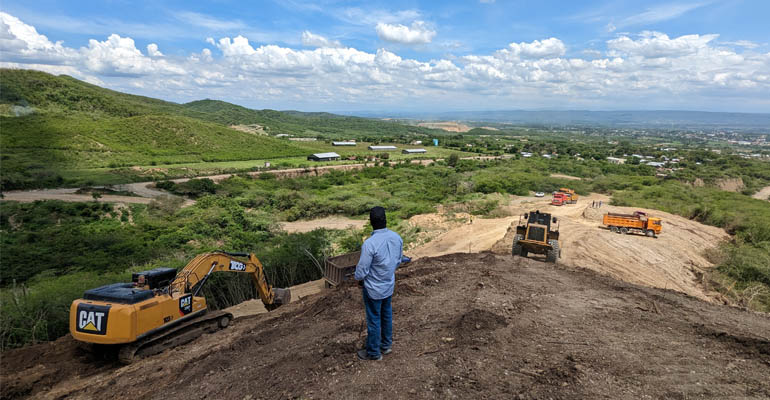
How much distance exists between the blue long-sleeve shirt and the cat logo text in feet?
17.5

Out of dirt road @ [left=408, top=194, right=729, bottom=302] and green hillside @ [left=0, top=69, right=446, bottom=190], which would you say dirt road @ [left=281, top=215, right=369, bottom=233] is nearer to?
dirt road @ [left=408, top=194, right=729, bottom=302]

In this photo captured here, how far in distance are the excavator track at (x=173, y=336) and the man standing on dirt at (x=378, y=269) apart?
5.29m

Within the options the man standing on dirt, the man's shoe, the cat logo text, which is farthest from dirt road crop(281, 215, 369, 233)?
the man standing on dirt

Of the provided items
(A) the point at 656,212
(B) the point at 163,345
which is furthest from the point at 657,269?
(B) the point at 163,345

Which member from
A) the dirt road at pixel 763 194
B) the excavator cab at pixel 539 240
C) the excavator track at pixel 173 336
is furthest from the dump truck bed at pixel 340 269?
the dirt road at pixel 763 194

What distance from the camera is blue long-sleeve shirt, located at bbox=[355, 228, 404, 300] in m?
4.94

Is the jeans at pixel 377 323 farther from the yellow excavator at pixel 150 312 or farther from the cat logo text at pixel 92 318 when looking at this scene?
the cat logo text at pixel 92 318

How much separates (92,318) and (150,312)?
0.92 metres

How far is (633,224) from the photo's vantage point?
2098cm

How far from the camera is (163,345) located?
8.12 m

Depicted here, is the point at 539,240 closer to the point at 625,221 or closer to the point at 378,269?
the point at 625,221

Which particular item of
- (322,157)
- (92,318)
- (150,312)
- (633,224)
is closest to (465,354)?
(150,312)

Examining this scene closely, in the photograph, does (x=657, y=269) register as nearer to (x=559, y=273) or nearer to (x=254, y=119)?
(x=559, y=273)

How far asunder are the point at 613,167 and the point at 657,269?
57.4 metres
